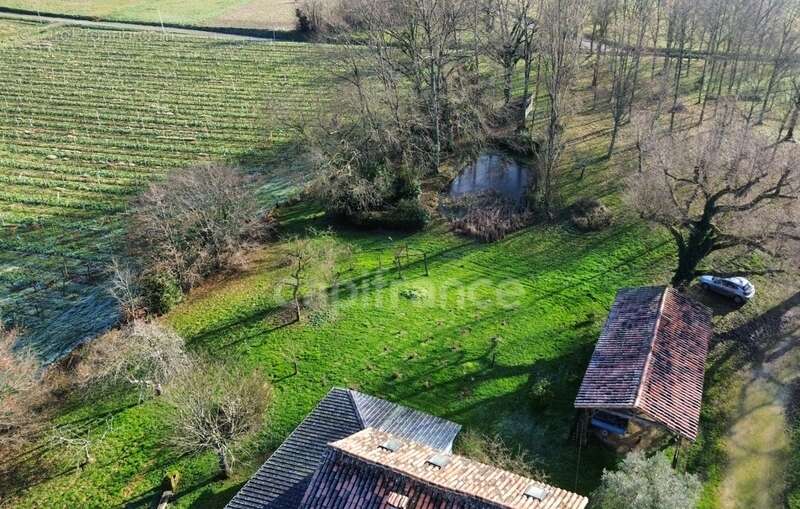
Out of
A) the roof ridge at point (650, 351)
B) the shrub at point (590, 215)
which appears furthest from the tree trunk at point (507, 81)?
the roof ridge at point (650, 351)

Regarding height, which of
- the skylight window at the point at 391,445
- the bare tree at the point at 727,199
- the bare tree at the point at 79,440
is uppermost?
the bare tree at the point at 727,199

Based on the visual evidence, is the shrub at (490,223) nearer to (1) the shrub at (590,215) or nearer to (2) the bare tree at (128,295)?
(1) the shrub at (590,215)

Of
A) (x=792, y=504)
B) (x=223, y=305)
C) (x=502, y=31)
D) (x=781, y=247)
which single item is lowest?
(x=792, y=504)

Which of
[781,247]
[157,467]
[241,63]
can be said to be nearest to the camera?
[157,467]

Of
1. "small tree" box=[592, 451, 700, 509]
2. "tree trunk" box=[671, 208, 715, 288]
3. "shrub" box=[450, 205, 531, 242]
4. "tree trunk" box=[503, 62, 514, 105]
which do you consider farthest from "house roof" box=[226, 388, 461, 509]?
"tree trunk" box=[503, 62, 514, 105]

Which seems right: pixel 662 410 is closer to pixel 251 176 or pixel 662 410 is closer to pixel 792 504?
pixel 792 504

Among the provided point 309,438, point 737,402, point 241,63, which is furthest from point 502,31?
point 309,438

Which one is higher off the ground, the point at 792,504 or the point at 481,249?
the point at 481,249
